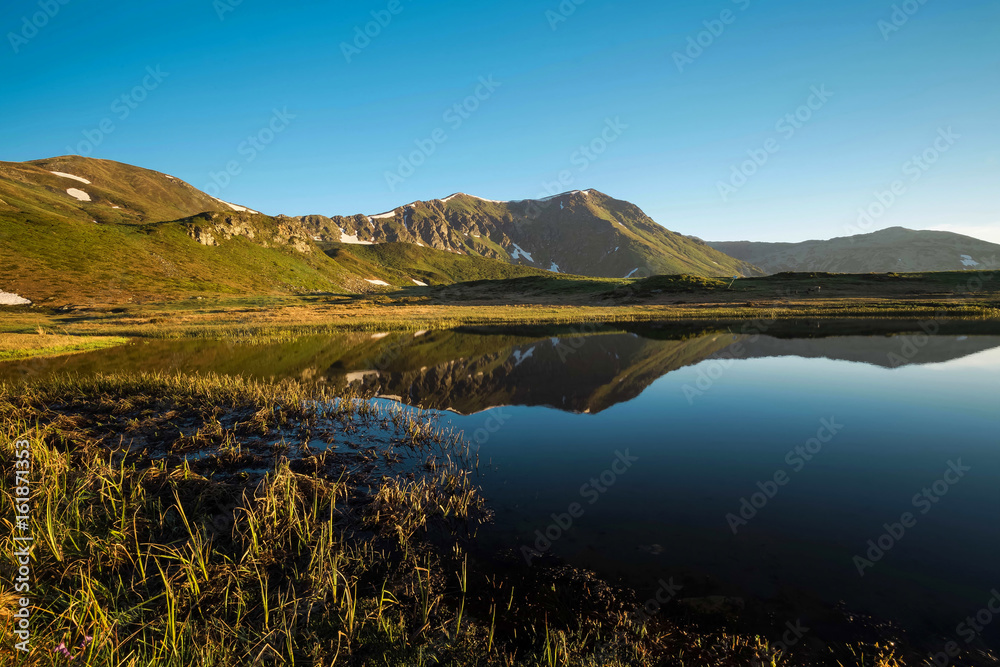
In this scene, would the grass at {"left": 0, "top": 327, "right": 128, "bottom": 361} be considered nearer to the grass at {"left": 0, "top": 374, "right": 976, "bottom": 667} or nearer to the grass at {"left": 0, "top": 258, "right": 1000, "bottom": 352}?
the grass at {"left": 0, "top": 258, "right": 1000, "bottom": 352}

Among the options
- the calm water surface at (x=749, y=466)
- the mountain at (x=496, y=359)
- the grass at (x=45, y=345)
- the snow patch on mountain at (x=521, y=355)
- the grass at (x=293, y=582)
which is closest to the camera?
the grass at (x=293, y=582)

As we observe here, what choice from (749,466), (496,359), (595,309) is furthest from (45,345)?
(595,309)

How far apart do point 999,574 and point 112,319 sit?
4041 inches

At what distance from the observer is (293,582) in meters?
6.66

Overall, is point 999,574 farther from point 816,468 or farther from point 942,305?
point 942,305

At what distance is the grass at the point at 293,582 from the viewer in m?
5.20

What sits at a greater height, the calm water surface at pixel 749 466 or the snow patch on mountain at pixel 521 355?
the snow patch on mountain at pixel 521 355

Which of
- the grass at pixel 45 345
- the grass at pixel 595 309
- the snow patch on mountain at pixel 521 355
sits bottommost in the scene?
the grass at pixel 45 345

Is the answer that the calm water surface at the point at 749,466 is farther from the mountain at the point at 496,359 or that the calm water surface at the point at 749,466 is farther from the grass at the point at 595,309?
the grass at the point at 595,309

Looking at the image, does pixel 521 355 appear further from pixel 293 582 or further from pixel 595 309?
pixel 595 309

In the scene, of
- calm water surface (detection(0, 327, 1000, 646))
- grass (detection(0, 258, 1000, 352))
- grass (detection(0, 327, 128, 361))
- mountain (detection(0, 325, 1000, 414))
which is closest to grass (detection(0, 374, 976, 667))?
calm water surface (detection(0, 327, 1000, 646))

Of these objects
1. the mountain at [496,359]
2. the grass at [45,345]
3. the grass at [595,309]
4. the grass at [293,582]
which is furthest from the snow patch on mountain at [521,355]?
the grass at [45,345]

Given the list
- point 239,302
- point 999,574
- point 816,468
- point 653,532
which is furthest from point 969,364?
point 239,302

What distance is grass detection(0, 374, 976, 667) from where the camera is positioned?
5.20 meters
